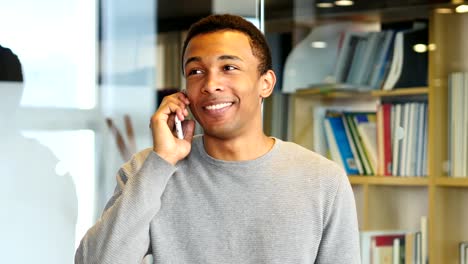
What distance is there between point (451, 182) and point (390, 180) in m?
0.20

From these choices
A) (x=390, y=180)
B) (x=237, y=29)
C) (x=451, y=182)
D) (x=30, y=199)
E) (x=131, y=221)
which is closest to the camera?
(x=131, y=221)

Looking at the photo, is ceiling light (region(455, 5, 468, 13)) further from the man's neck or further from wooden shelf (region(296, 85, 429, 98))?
the man's neck

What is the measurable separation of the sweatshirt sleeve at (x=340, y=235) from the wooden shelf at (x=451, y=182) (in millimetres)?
1331

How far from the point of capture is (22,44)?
2357mm

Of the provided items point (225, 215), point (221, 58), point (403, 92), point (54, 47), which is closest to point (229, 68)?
point (221, 58)

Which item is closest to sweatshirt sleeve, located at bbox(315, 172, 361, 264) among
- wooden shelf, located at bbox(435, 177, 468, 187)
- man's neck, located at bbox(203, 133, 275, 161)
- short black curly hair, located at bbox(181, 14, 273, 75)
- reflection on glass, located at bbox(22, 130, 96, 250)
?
man's neck, located at bbox(203, 133, 275, 161)

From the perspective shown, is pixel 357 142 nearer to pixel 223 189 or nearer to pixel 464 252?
pixel 464 252

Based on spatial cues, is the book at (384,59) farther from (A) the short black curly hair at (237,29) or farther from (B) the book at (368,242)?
(A) the short black curly hair at (237,29)

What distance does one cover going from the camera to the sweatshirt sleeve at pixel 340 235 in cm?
164

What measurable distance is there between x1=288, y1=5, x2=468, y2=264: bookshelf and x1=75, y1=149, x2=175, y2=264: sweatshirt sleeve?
150 cm

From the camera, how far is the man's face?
5.40ft

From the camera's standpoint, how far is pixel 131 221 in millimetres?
1601

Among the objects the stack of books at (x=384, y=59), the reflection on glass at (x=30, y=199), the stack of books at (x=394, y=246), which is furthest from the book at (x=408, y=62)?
the reflection on glass at (x=30, y=199)

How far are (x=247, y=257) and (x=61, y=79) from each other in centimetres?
99
